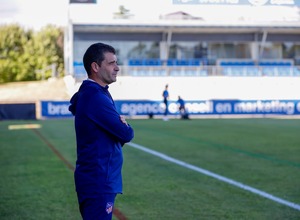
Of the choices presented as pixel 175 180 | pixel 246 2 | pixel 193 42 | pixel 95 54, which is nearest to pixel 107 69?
pixel 95 54

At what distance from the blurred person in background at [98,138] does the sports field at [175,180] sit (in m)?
3.51

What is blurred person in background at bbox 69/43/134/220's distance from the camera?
4.18 meters

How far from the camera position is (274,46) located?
57.8 meters

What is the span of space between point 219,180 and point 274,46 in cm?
4867

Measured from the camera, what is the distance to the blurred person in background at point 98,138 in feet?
13.7

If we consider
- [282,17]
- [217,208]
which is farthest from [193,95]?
[217,208]

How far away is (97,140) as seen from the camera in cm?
424

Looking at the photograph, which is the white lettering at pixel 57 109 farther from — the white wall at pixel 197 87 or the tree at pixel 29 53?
the tree at pixel 29 53

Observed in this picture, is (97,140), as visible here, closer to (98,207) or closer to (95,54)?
(98,207)

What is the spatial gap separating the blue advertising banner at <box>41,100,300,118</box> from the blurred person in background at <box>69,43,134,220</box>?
33.5 m

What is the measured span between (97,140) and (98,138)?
15mm

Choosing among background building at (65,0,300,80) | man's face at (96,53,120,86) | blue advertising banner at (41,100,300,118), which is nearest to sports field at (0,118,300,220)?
man's face at (96,53,120,86)

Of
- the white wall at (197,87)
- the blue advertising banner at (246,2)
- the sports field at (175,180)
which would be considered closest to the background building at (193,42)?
the white wall at (197,87)

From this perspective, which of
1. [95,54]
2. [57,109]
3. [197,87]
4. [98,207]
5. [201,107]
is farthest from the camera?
[197,87]
